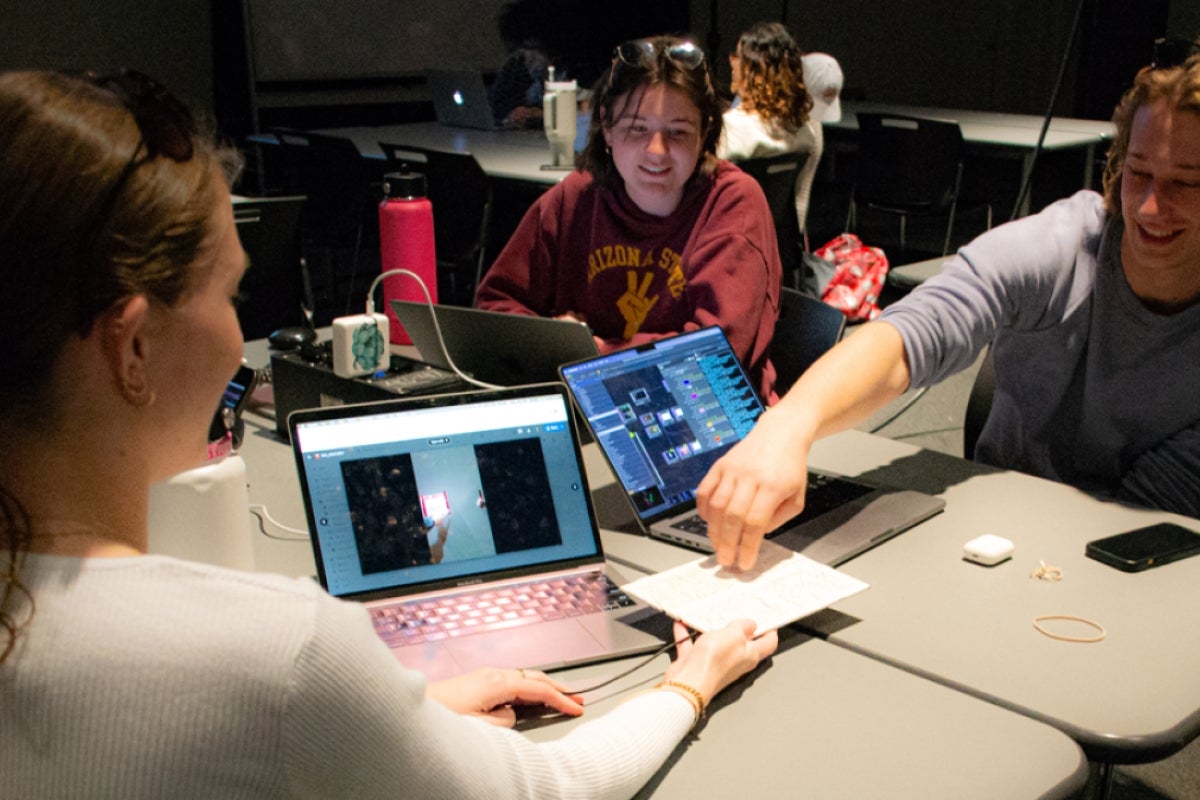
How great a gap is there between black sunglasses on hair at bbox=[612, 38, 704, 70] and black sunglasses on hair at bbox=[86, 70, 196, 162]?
165cm

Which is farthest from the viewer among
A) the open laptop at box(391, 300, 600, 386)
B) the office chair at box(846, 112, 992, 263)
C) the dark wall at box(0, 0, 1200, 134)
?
the dark wall at box(0, 0, 1200, 134)

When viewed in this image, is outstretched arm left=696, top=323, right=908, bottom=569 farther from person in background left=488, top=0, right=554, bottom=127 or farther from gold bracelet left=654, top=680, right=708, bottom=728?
person in background left=488, top=0, right=554, bottom=127

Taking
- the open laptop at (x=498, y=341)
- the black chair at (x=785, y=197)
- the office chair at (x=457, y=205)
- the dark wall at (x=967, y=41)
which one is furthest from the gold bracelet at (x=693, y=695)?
the dark wall at (x=967, y=41)

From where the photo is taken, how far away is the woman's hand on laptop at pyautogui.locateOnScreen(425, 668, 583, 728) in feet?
3.46

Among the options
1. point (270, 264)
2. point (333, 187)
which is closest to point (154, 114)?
point (270, 264)

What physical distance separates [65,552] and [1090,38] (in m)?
10.3

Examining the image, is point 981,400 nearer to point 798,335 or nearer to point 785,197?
point 798,335

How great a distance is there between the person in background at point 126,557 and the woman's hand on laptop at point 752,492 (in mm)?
613

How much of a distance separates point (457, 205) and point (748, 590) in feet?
11.1

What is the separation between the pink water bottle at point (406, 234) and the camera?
2.10 meters

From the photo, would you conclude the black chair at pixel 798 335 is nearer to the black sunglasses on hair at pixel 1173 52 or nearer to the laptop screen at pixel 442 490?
the black sunglasses on hair at pixel 1173 52

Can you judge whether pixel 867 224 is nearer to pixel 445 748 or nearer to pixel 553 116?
pixel 553 116

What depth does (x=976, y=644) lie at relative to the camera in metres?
1.21

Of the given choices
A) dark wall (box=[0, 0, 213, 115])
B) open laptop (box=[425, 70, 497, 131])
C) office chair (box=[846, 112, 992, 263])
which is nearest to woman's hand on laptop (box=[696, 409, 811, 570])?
office chair (box=[846, 112, 992, 263])
